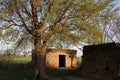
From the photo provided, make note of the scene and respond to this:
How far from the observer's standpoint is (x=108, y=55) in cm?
2305

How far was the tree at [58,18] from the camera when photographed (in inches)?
995

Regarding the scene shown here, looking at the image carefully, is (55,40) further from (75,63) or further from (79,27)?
(75,63)

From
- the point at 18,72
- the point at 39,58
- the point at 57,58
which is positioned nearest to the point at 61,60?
the point at 57,58

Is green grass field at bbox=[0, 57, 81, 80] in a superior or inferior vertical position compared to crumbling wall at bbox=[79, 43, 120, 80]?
inferior

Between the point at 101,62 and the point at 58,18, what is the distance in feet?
15.9

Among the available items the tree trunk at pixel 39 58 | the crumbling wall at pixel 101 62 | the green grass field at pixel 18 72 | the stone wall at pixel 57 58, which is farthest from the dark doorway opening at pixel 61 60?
the crumbling wall at pixel 101 62

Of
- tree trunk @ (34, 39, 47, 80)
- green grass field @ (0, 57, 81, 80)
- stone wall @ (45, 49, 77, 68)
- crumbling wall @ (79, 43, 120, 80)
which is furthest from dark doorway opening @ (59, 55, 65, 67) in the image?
crumbling wall @ (79, 43, 120, 80)

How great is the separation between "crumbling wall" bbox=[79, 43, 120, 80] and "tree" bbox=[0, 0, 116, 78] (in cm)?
163

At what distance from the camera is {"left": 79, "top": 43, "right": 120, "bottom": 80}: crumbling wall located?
22.2 m

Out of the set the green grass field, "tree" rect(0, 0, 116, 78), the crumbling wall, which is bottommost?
the green grass field

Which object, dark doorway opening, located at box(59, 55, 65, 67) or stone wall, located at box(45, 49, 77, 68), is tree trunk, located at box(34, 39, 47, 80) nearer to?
stone wall, located at box(45, 49, 77, 68)

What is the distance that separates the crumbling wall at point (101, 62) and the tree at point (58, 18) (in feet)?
5.34

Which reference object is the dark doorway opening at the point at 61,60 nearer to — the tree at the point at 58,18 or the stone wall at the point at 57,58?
the stone wall at the point at 57,58

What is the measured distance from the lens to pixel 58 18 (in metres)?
25.3
